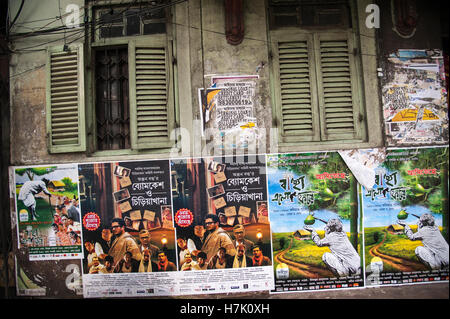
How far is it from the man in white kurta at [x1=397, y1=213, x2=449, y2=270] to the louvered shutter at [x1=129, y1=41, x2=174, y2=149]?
3.78 m

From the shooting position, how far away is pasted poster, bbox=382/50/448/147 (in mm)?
4523

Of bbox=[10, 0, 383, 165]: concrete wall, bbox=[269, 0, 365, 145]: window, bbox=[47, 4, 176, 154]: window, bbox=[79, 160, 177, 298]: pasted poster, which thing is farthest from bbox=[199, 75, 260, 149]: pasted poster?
bbox=[79, 160, 177, 298]: pasted poster

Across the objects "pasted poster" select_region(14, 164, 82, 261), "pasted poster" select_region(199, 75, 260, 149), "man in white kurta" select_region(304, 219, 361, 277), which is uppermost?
"pasted poster" select_region(199, 75, 260, 149)

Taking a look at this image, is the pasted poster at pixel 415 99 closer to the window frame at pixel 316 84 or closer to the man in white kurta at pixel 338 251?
the window frame at pixel 316 84

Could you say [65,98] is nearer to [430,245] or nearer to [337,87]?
[337,87]

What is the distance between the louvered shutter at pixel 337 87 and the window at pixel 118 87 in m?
2.27

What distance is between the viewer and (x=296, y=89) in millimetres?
4629

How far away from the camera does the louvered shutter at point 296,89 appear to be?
180 inches

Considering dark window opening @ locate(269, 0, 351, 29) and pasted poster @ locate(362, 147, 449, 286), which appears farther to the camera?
dark window opening @ locate(269, 0, 351, 29)

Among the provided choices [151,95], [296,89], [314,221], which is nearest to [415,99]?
[296,89]

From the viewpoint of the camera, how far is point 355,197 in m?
4.45

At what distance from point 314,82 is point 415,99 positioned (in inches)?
59.6

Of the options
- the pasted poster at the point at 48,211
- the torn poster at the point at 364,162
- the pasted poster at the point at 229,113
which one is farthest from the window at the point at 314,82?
the pasted poster at the point at 48,211

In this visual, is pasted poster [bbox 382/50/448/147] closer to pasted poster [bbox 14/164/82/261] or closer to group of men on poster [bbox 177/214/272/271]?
group of men on poster [bbox 177/214/272/271]
